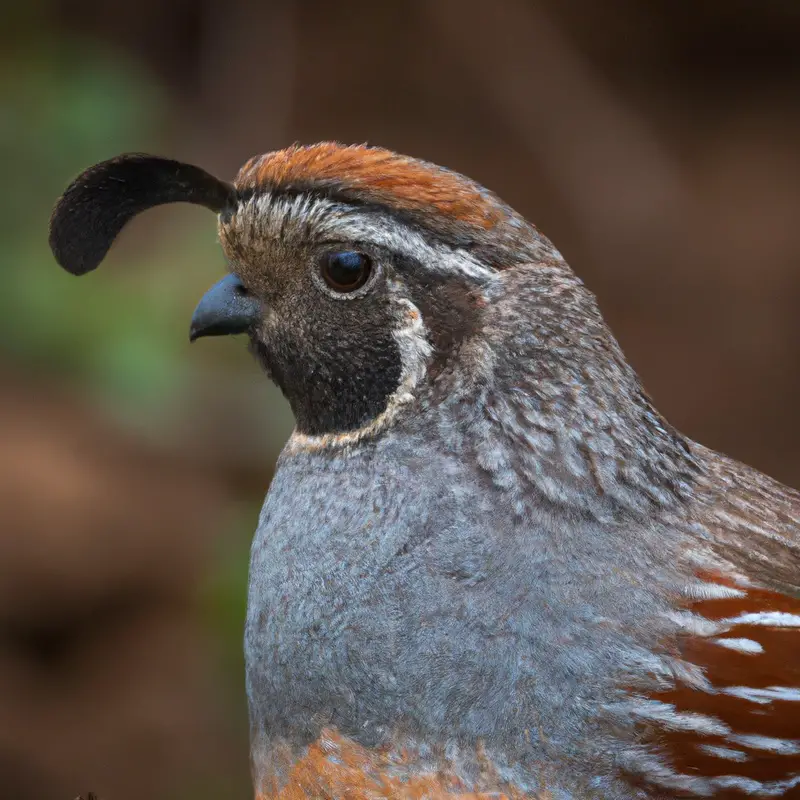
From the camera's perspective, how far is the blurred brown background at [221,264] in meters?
5.22

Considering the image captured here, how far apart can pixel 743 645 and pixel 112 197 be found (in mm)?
1511

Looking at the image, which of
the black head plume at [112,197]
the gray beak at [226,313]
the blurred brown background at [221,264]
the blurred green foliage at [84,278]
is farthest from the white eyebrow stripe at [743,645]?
the blurred green foliage at [84,278]

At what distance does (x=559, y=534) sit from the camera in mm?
2070

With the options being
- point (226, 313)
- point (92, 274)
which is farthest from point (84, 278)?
point (226, 313)

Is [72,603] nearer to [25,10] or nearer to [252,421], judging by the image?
[252,421]

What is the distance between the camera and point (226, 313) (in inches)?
93.1

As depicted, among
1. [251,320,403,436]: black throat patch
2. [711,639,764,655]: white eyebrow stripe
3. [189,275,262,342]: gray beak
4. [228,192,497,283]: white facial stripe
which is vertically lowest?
[711,639,764,655]: white eyebrow stripe

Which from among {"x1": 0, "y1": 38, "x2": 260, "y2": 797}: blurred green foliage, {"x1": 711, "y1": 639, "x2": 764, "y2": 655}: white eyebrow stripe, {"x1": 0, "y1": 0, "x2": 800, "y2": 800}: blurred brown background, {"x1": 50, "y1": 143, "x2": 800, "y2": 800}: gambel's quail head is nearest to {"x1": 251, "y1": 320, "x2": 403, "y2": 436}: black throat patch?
{"x1": 50, "y1": 143, "x2": 800, "y2": 800}: gambel's quail head

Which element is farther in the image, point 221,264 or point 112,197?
point 221,264

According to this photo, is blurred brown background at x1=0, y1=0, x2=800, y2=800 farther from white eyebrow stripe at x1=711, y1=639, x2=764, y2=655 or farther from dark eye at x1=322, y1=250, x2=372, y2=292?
white eyebrow stripe at x1=711, y1=639, x2=764, y2=655

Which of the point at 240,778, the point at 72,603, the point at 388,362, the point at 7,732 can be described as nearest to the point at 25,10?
the point at 72,603

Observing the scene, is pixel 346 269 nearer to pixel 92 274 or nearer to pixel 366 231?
pixel 366 231

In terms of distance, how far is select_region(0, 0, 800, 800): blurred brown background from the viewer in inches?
205

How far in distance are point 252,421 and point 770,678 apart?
12.5ft
